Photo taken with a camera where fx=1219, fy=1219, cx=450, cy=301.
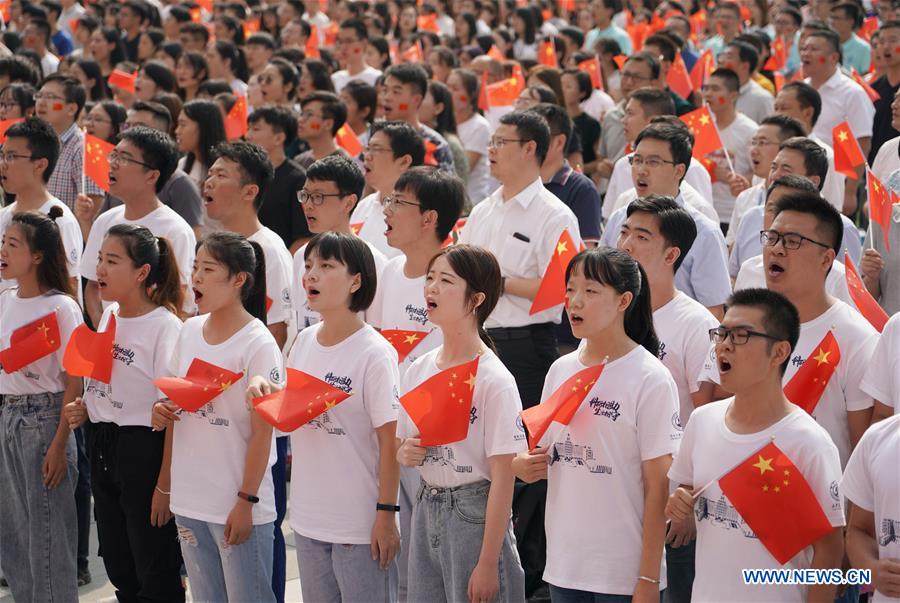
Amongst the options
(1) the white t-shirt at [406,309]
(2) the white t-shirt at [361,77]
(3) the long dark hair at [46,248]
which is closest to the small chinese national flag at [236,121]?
(2) the white t-shirt at [361,77]

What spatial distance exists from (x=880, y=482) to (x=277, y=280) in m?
2.95

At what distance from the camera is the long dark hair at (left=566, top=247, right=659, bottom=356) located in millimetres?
3787

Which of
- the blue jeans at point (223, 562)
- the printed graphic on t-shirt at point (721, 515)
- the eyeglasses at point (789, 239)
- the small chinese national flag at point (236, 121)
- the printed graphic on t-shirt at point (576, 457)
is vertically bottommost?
the blue jeans at point (223, 562)

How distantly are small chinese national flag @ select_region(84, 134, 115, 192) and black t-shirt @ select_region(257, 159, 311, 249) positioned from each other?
0.90 meters

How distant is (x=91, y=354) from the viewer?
4660 millimetres

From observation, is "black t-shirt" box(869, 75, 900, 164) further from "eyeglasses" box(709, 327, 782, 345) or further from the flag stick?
the flag stick

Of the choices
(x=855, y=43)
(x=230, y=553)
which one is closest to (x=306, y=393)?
(x=230, y=553)

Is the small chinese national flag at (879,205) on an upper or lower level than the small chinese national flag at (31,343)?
upper

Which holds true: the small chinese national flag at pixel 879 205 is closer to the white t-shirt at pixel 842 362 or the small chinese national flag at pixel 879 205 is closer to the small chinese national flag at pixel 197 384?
the white t-shirt at pixel 842 362

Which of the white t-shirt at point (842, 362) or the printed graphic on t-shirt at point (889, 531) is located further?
the white t-shirt at point (842, 362)

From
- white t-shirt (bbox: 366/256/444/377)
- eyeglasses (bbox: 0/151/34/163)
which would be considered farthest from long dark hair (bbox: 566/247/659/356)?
eyeglasses (bbox: 0/151/34/163)

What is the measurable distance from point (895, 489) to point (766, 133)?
3.67m

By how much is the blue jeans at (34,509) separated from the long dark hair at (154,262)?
1.98ft

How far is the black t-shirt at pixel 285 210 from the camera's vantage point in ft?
22.9
